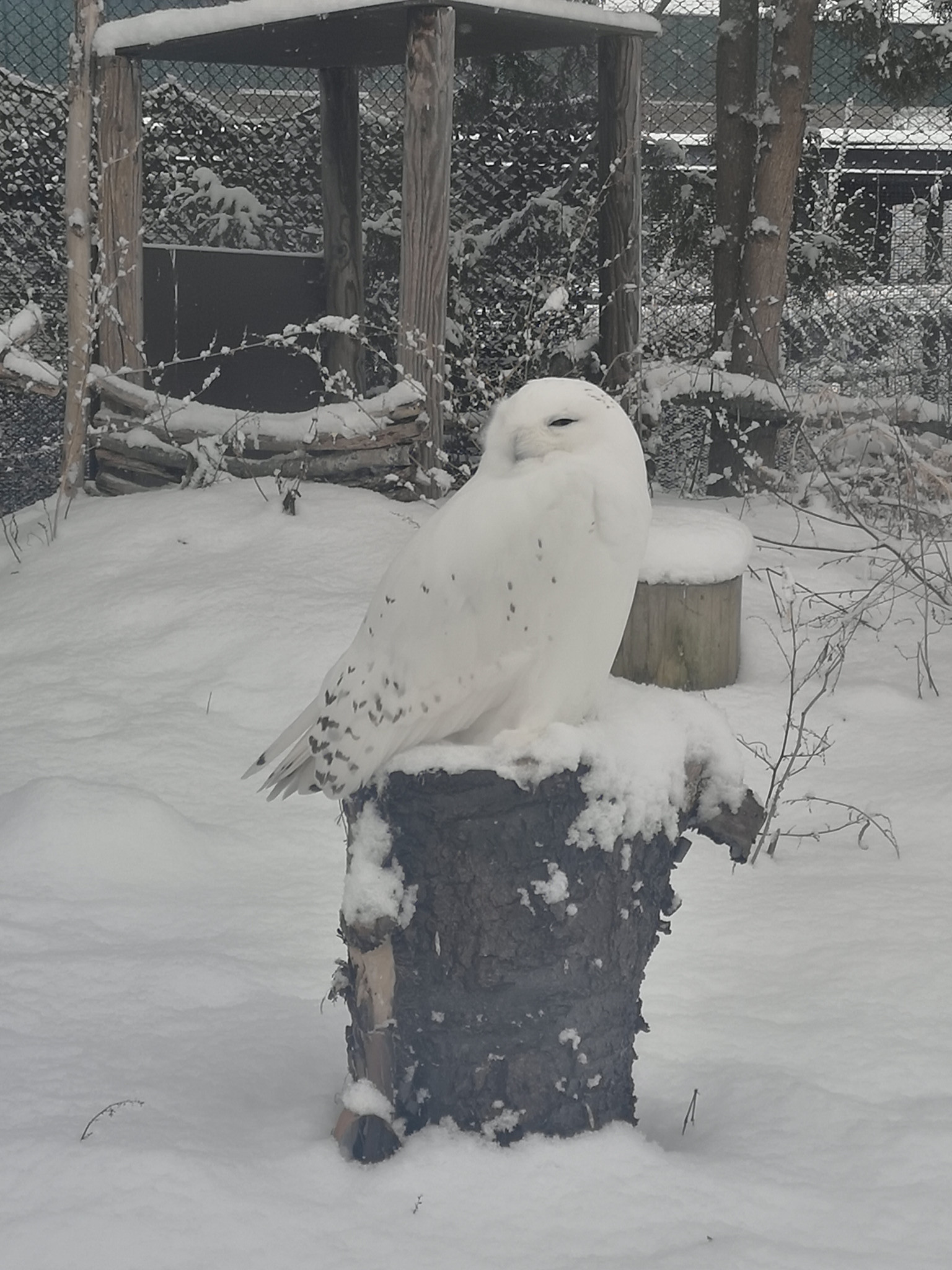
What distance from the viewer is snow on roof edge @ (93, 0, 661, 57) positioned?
14.4 feet

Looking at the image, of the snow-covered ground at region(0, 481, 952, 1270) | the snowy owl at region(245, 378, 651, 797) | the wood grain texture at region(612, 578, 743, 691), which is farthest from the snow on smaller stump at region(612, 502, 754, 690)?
the snowy owl at region(245, 378, 651, 797)

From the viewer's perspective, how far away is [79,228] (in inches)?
196

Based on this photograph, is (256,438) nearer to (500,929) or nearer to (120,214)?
(120,214)

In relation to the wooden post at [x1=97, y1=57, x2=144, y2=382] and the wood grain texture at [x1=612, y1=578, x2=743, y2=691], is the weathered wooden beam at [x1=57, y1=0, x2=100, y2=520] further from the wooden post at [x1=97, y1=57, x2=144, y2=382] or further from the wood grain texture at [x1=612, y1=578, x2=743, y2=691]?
the wood grain texture at [x1=612, y1=578, x2=743, y2=691]

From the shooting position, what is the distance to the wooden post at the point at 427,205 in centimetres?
452

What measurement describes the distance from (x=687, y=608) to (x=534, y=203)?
274cm

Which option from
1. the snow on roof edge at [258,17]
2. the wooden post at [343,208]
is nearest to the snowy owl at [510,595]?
the snow on roof edge at [258,17]

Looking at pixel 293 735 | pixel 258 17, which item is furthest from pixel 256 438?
pixel 293 735

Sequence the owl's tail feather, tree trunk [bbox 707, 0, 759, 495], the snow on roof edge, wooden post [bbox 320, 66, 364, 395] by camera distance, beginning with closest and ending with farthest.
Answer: the owl's tail feather, the snow on roof edge, tree trunk [bbox 707, 0, 759, 495], wooden post [bbox 320, 66, 364, 395]

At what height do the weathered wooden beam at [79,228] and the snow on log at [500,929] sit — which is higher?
the weathered wooden beam at [79,228]

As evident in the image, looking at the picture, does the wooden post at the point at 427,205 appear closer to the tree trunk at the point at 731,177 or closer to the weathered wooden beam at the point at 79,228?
the weathered wooden beam at the point at 79,228

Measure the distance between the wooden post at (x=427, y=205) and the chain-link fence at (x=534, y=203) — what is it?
25.7 inches

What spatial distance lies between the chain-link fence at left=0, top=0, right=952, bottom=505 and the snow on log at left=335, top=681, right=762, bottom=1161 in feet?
12.3

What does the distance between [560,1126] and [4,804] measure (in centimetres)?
167
